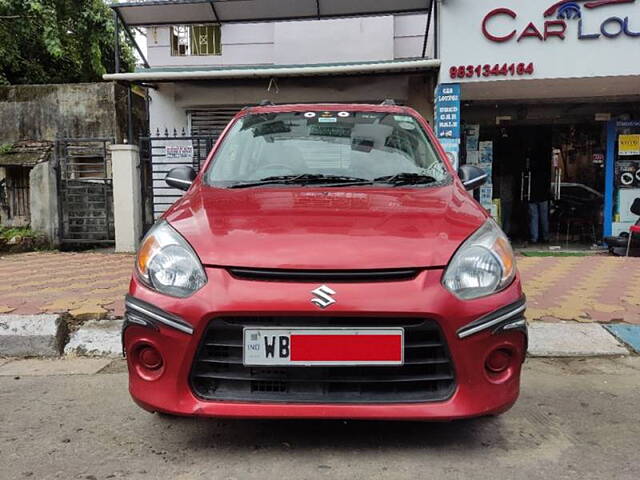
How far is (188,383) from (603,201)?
9494 millimetres

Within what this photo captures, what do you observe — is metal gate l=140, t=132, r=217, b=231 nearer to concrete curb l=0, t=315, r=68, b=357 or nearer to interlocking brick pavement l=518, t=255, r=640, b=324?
concrete curb l=0, t=315, r=68, b=357

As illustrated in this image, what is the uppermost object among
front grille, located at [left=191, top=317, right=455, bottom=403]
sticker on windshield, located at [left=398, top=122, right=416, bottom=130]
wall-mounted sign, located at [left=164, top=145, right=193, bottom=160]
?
Answer: wall-mounted sign, located at [left=164, top=145, right=193, bottom=160]

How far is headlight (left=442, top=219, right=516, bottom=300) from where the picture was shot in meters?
2.17

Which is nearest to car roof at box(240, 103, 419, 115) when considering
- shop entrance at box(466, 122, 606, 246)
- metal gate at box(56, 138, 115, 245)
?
metal gate at box(56, 138, 115, 245)

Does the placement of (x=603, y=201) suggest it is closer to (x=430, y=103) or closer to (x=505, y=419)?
(x=430, y=103)

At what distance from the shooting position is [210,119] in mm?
9633

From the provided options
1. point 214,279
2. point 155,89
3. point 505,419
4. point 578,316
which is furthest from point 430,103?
point 214,279

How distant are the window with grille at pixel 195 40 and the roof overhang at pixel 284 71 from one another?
1410 mm

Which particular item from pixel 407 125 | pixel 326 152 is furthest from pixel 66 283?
pixel 407 125

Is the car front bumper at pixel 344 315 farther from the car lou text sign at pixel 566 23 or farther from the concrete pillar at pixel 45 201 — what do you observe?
the concrete pillar at pixel 45 201

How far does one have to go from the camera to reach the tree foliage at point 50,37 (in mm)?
13414

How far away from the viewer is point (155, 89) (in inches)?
372

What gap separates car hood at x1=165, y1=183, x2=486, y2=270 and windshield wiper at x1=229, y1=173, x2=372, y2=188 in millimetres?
167

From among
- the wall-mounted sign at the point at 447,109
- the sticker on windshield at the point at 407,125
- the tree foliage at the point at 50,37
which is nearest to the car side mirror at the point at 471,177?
the sticker on windshield at the point at 407,125
